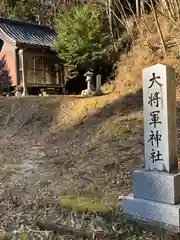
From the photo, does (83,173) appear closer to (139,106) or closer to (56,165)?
(56,165)

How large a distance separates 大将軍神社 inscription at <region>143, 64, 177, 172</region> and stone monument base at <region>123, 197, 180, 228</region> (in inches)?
16.5

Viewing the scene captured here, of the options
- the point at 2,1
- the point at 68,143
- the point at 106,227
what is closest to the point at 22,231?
the point at 106,227

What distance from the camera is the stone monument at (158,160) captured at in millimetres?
3824

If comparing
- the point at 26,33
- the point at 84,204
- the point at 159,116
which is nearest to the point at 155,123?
the point at 159,116

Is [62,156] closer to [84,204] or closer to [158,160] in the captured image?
[84,204]

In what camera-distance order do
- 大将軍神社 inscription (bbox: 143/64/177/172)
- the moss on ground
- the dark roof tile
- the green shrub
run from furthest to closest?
the dark roof tile
the green shrub
the moss on ground
大将軍神社 inscription (bbox: 143/64/177/172)

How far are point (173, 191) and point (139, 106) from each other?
622cm

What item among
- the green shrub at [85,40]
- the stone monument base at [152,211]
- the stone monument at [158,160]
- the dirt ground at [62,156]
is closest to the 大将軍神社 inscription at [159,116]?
the stone monument at [158,160]

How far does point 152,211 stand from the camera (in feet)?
12.7

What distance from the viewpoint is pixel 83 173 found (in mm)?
6367

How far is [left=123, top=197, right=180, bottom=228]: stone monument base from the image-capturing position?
12.2 feet

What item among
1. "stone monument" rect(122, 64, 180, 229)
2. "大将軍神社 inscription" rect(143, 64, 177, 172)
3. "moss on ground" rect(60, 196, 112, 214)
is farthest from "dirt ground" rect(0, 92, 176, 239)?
"大将軍神社 inscription" rect(143, 64, 177, 172)

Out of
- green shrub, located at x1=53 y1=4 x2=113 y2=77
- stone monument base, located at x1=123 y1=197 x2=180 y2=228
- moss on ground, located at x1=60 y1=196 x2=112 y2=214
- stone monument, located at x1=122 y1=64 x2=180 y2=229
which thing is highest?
green shrub, located at x1=53 y1=4 x2=113 y2=77

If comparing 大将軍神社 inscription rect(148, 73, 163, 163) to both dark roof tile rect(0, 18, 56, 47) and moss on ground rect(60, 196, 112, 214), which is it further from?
dark roof tile rect(0, 18, 56, 47)
